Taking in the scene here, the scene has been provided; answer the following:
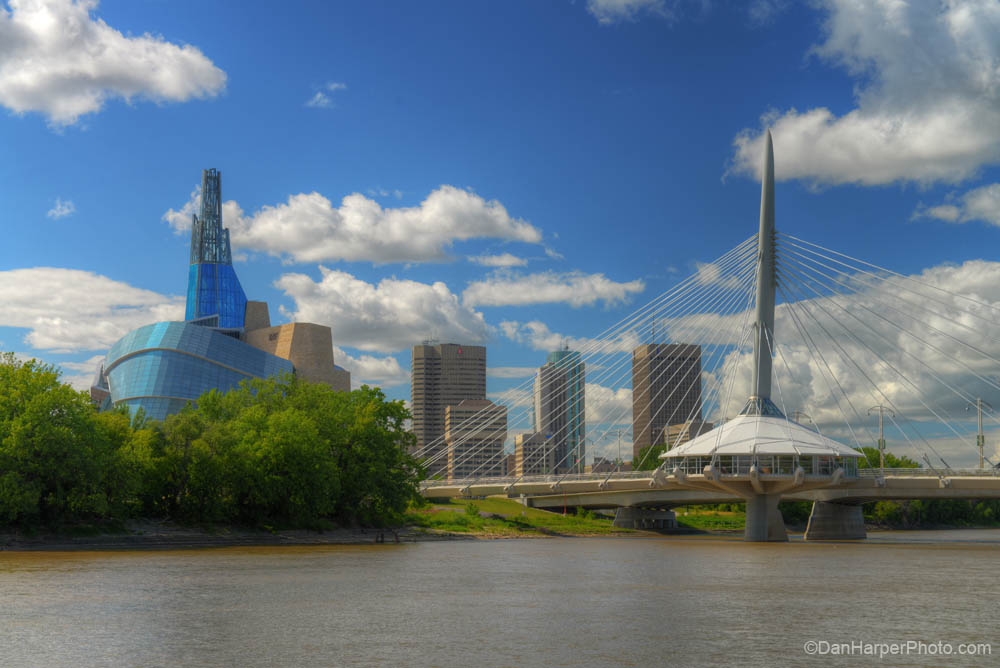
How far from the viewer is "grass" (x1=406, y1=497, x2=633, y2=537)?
95.5 meters

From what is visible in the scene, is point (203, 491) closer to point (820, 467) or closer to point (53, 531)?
point (53, 531)

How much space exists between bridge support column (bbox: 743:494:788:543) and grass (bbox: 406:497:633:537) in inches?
844

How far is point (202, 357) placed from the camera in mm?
161000

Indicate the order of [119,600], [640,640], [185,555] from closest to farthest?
1. [640,640]
2. [119,600]
3. [185,555]

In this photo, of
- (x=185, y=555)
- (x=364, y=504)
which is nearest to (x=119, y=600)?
(x=185, y=555)


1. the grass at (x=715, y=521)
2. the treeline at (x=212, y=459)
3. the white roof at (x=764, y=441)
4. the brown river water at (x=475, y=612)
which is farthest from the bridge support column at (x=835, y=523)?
the brown river water at (x=475, y=612)

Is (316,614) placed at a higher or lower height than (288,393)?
lower

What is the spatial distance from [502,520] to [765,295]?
A: 38705 millimetres

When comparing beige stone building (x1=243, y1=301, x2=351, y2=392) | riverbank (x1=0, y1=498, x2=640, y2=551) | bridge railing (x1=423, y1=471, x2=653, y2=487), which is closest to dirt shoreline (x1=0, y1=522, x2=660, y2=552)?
riverbank (x1=0, y1=498, x2=640, y2=551)

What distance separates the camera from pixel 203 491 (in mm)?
69375

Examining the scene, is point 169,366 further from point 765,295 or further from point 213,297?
point 765,295

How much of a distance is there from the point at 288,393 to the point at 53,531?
28088mm

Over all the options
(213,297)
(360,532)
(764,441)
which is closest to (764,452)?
(764,441)

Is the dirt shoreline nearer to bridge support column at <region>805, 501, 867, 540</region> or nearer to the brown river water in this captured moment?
the brown river water
